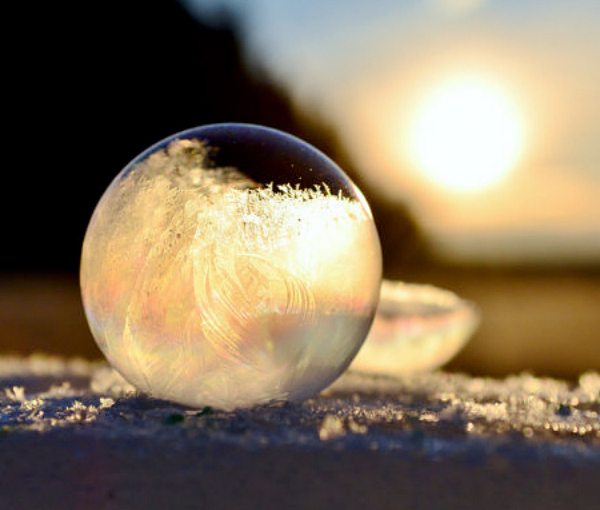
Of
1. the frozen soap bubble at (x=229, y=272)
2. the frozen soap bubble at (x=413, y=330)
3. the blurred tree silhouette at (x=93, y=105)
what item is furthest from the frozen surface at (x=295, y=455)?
the blurred tree silhouette at (x=93, y=105)

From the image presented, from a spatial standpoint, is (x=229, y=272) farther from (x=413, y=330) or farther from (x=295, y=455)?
(x=413, y=330)

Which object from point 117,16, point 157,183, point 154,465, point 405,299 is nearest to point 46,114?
point 117,16

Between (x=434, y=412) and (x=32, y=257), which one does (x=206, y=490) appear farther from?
(x=32, y=257)

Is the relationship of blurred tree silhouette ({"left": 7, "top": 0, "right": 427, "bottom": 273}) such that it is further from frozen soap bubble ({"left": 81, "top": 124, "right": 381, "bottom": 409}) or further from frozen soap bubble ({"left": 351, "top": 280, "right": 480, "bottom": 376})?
frozen soap bubble ({"left": 81, "top": 124, "right": 381, "bottom": 409})

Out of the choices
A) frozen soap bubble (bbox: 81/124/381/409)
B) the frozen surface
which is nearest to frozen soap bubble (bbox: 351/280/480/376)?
the frozen surface

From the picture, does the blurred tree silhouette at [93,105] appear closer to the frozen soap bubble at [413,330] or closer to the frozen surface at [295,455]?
the frozen soap bubble at [413,330]

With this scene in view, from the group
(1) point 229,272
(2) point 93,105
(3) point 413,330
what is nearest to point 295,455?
(1) point 229,272
